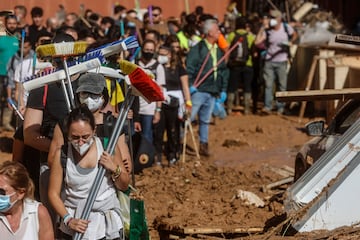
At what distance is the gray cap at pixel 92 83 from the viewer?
22.0 feet

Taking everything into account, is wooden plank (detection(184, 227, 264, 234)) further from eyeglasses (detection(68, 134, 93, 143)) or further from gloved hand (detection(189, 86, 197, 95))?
gloved hand (detection(189, 86, 197, 95))

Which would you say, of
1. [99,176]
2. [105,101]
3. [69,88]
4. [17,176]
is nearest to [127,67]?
[105,101]

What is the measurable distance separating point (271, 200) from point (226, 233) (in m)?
2.35

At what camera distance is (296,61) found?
20078 millimetres

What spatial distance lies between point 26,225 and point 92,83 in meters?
1.34

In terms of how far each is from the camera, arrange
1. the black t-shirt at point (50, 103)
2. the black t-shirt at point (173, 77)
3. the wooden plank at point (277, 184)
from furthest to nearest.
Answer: the black t-shirt at point (173, 77) < the wooden plank at point (277, 184) < the black t-shirt at point (50, 103)

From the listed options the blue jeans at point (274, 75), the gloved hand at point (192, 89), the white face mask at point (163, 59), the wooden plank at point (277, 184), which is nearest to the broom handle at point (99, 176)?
the wooden plank at point (277, 184)

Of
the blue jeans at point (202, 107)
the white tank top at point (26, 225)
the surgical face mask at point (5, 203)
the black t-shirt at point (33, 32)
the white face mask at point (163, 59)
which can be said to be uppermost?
the surgical face mask at point (5, 203)

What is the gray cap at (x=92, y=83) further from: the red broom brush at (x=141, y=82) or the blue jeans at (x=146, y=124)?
the blue jeans at (x=146, y=124)

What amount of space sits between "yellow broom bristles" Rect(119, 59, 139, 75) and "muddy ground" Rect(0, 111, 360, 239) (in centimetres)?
164

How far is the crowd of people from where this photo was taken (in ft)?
20.8

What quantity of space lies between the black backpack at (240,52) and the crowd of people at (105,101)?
0.08 ft

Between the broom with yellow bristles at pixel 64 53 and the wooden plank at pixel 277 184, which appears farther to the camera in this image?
the wooden plank at pixel 277 184

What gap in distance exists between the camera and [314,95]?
7832 millimetres
